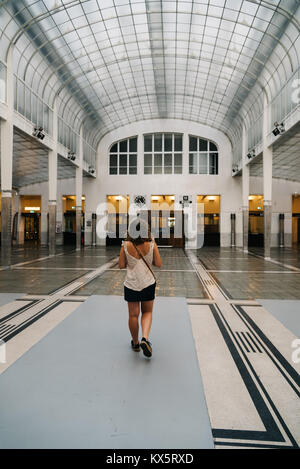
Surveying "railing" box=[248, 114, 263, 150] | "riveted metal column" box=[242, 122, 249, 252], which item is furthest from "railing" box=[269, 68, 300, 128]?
"riveted metal column" box=[242, 122, 249, 252]

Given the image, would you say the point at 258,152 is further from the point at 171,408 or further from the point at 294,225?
the point at 171,408

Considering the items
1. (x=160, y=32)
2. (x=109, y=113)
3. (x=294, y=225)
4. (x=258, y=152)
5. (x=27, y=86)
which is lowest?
(x=294, y=225)

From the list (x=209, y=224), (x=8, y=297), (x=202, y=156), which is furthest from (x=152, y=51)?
(x=8, y=297)

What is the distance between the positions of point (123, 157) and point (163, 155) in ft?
14.6

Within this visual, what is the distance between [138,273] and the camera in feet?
13.8

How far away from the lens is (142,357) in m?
4.32

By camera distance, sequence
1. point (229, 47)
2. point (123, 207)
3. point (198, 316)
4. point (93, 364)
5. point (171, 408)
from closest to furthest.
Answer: point (171, 408)
point (93, 364)
point (198, 316)
point (229, 47)
point (123, 207)

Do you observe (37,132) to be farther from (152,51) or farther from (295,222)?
(295,222)

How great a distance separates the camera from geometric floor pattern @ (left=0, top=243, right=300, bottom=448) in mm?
2904

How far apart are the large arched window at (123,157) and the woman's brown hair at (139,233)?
1204 inches

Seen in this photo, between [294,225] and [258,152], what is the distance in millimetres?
19799

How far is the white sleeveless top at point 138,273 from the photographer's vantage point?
4.21 meters

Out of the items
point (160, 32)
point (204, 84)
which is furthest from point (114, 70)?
point (204, 84)

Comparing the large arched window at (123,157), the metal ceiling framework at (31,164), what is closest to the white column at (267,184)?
the large arched window at (123,157)
